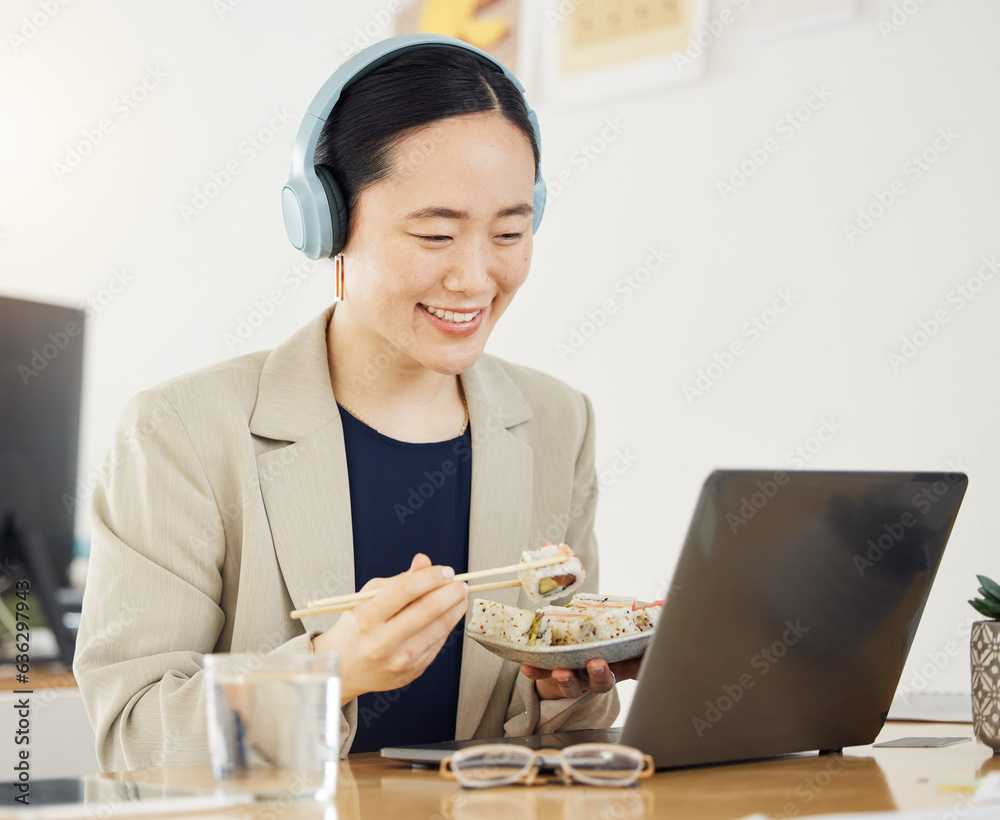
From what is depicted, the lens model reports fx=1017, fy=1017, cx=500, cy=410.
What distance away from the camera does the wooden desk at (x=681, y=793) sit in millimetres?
760

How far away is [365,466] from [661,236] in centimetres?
174

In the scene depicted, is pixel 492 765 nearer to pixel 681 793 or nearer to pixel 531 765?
pixel 531 765

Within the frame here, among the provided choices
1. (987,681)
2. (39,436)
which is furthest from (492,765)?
(39,436)

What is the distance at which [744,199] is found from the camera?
9.34 ft

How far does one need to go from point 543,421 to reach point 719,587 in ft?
2.75

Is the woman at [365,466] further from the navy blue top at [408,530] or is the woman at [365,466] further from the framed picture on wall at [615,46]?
the framed picture on wall at [615,46]

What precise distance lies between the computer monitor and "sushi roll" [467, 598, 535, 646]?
1170 millimetres

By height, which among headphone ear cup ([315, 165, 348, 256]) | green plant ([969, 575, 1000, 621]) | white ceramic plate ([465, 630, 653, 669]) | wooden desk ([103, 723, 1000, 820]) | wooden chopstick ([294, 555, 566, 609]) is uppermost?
headphone ear cup ([315, 165, 348, 256])

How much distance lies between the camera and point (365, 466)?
1.52 meters

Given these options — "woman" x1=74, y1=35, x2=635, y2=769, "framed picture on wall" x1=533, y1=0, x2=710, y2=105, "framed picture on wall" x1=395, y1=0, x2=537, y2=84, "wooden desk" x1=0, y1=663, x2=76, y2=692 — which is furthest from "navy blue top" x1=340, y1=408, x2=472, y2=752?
"framed picture on wall" x1=395, y1=0, x2=537, y2=84

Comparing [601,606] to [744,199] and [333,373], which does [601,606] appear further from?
[744,199]

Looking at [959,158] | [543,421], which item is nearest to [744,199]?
Answer: [959,158]

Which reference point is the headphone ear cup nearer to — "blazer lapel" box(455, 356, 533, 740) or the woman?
the woman

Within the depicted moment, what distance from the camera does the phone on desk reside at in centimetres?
71
